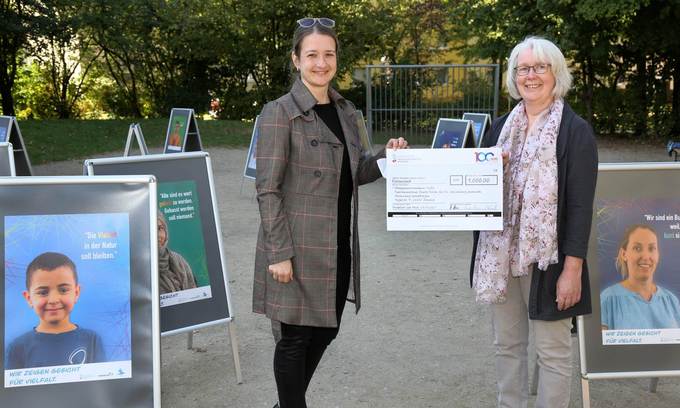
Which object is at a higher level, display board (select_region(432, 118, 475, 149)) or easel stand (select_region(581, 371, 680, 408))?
display board (select_region(432, 118, 475, 149))

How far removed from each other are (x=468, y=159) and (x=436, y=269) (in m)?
4.01

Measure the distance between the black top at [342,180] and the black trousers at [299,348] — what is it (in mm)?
71

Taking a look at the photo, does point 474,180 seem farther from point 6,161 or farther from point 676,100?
point 676,100

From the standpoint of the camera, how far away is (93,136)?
19266 millimetres

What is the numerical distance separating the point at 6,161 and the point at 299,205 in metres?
2.70

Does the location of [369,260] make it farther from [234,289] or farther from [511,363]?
[511,363]

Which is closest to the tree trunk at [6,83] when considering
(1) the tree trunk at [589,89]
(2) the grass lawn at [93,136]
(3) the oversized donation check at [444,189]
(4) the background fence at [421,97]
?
(2) the grass lawn at [93,136]

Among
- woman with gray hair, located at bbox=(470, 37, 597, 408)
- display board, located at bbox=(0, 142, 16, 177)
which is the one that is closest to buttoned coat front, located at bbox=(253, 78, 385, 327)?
woman with gray hair, located at bbox=(470, 37, 597, 408)

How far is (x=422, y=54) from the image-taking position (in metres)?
26.4

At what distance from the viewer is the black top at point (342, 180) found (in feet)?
11.4

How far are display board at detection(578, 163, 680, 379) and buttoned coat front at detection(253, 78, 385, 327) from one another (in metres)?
1.40

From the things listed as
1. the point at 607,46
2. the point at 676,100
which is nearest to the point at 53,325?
the point at 607,46

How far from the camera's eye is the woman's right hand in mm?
3336

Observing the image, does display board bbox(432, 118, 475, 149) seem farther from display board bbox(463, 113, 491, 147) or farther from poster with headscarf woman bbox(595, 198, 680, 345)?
poster with headscarf woman bbox(595, 198, 680, 345)
